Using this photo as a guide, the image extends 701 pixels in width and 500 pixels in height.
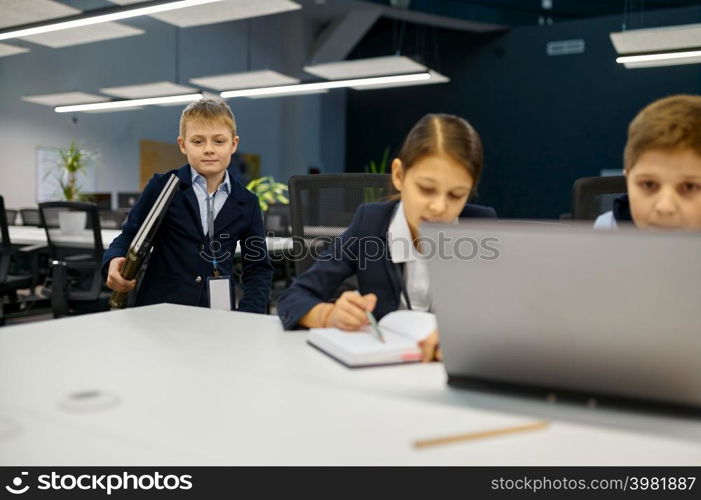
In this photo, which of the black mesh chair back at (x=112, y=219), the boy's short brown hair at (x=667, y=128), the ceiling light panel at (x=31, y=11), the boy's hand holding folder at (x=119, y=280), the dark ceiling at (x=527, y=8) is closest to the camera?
the boy's short brown hair at (x=667, y=128)

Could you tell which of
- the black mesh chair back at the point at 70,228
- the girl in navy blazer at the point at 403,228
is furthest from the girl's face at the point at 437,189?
the black mesh chair back at the point at 70,228

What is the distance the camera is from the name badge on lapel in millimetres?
1700

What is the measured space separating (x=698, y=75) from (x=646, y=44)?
15.5 ft

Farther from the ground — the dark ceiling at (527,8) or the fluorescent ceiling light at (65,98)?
the dark ceiling at (527,8)

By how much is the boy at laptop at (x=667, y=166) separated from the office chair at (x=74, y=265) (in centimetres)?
290

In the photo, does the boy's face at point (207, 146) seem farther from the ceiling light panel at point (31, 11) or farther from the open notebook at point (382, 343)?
the ceiling light panel at point (31, 11)

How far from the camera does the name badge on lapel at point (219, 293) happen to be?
5.58 ft

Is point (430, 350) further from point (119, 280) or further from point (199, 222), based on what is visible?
point (199, 222)

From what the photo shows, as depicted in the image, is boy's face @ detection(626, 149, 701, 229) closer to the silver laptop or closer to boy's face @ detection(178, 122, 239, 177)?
the silver laptop

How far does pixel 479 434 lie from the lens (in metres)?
0.69

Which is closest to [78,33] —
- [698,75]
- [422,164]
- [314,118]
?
[422,164]

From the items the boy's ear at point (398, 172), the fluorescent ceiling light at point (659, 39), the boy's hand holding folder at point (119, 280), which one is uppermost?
the fluorescent ceiling light at point (659, 39)

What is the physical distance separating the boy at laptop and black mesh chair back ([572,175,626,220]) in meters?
0.44

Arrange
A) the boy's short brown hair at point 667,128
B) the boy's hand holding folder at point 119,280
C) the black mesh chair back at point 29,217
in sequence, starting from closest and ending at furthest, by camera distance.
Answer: the boy's short brown hair at point 667,128, the boy's hand holding folder at point 119,280, the black mesh chair back at point 29,217
